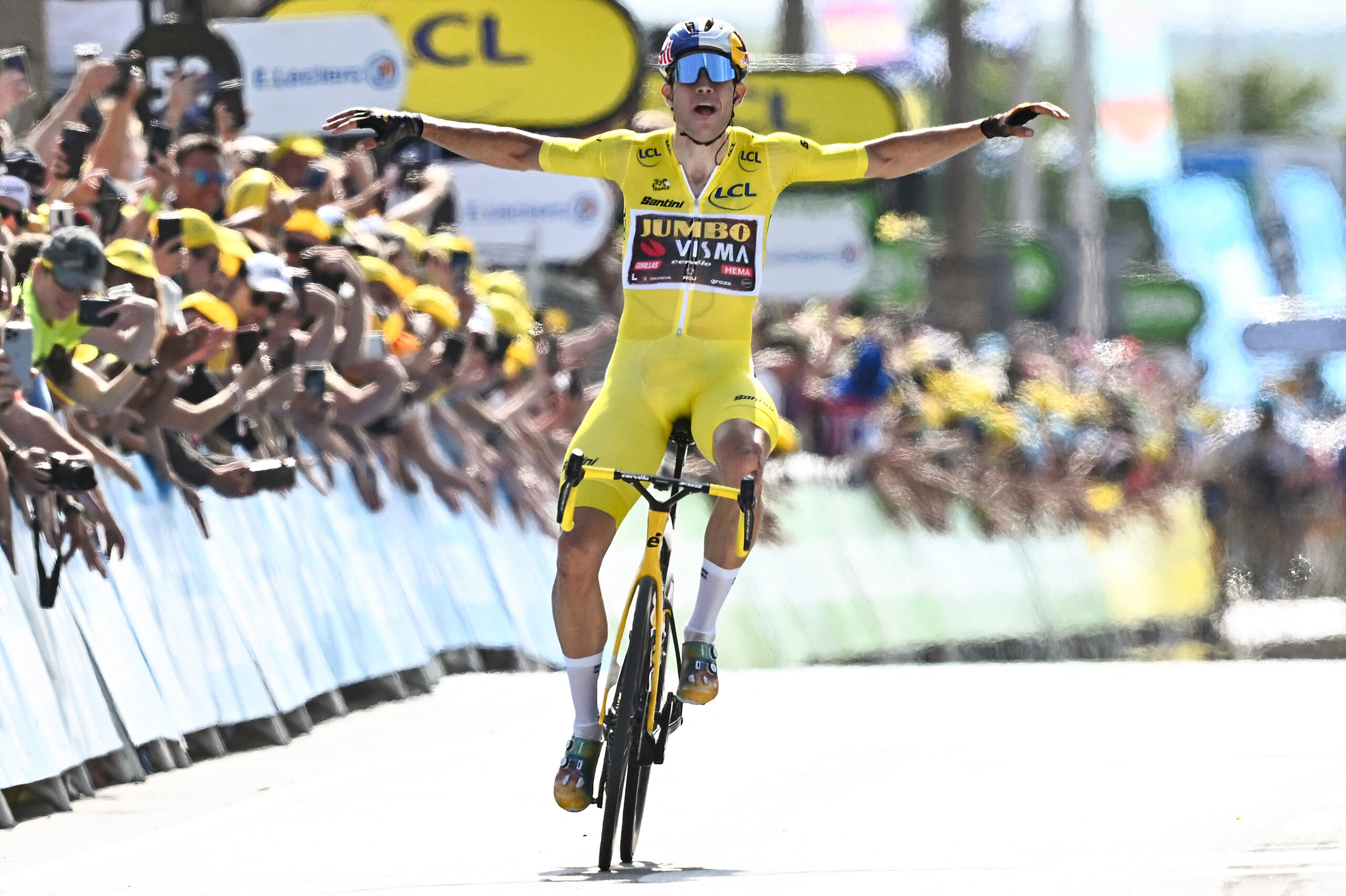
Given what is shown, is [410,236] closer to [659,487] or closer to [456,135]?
[456,135]

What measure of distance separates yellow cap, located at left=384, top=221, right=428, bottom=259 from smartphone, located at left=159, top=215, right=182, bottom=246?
13.0 ft

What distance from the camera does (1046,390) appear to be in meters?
27.5

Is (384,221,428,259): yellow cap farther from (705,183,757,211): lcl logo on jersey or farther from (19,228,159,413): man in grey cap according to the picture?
(705,183,757,211): lcl logo on jersey

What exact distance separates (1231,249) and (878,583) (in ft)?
116

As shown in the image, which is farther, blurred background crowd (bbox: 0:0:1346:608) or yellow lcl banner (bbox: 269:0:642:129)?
yellow lcl banner (bbox: 269:0:642:129)

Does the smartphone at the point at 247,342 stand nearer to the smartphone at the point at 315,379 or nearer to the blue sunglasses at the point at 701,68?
the smartphone at the point at 315,379

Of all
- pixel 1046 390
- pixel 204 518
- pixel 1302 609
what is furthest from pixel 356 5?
pixel 204 518

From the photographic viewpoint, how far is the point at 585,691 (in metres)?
9.06

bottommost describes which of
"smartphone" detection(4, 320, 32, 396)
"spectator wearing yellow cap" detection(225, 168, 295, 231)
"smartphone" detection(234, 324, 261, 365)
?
"smartphone" detection(234, 324, 261, 365)

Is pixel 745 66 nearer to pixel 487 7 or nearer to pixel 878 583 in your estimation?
pixel 878 583

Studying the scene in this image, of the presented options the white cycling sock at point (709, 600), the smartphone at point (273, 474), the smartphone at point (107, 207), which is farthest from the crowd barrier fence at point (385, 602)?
the white cycling sock at point (709, 600)

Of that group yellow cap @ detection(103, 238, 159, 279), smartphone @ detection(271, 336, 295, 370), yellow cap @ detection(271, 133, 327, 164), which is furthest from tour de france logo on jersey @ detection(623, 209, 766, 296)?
yellow cap @ detection(271, 133, 327, 164)

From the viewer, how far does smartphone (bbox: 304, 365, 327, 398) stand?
45.8 feet

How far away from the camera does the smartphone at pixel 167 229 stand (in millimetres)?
12922
